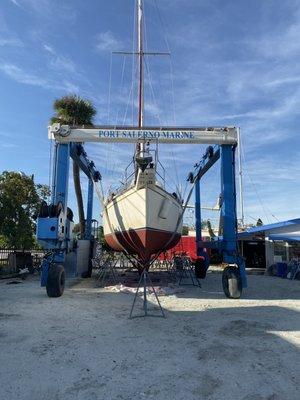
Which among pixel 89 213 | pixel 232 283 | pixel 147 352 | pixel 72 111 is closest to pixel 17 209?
pixel 89 213

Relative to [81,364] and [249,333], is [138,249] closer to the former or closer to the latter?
[249,333]

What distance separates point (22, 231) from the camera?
2142 centimetres

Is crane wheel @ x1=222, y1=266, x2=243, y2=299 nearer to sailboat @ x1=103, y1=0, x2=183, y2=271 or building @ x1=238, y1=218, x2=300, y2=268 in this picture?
sailboat @ x1=103, y1=0, x2=183, y2=271

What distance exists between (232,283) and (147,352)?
6413 mm

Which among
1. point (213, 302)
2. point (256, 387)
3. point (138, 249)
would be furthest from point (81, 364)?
point (138, 249)

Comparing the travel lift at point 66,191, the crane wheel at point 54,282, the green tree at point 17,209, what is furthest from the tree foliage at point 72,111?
the crane wheel at point 54,282

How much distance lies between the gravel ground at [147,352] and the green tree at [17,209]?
11106 millimetres

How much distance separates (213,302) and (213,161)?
722 cm

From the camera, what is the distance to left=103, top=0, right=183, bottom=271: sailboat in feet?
42.0

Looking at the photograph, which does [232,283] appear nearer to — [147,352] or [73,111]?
[147,352]

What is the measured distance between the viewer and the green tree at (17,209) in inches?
843

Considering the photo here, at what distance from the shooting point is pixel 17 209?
2189 centimetres

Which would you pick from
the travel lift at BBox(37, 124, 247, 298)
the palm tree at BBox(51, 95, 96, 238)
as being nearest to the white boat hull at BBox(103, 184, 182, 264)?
the travel lift at BBox(37, 124, 247, 298)

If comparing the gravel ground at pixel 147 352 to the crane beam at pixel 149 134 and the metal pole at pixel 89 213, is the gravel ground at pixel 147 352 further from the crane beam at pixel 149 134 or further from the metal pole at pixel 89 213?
the metal pole at pixel 89 213
